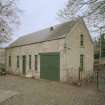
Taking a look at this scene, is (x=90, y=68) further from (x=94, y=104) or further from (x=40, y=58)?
(x=94, y=104)

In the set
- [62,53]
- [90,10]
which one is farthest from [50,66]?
[90,10]

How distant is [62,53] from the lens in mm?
18297

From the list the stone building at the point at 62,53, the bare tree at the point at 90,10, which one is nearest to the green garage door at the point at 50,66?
the stone building at the point at 62,53

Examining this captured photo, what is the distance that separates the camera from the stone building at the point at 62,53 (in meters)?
18.3

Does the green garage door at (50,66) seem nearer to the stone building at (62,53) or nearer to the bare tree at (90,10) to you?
the stone building at (62,53)

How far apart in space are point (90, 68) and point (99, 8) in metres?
12.6

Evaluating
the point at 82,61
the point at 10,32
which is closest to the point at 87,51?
the point at 82,61

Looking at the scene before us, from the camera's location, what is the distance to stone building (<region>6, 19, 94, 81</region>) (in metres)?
18.3

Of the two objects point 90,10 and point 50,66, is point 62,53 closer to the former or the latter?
A: point 50,66

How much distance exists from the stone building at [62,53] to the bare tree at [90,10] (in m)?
6.39

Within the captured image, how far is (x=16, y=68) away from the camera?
27703mm

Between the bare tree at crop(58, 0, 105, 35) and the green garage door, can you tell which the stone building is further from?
the bare tree at crop(58, 0, 105, 35)

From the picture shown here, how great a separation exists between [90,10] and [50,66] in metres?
11.2

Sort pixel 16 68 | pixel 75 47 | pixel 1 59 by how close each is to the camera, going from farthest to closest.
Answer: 1. pixel 1 59
2. pixel 16 68
3. pixel 75 47
